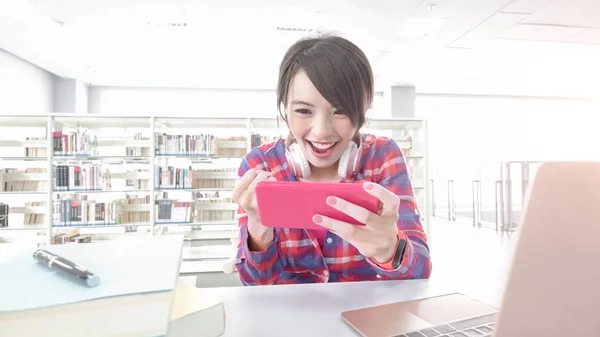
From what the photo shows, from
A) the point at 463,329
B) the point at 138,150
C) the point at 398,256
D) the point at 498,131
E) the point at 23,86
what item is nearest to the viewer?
the point at 463,329

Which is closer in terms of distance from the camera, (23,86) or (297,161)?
(297,161)

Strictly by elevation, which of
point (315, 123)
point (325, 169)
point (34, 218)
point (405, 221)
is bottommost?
point (34, 218)

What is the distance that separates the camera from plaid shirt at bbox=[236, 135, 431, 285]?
0.94 meters

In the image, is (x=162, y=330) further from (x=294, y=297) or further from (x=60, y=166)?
(x=60, y=166)

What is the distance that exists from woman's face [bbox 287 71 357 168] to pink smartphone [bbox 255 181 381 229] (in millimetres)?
292

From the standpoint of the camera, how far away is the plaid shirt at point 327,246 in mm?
944

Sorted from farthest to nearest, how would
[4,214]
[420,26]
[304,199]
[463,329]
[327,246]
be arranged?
[420,26]
[4,214]
[327,246]
[304,199]
[463,329]

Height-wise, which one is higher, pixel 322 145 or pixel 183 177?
pixel 322 145

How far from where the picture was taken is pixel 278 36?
5.04 meters

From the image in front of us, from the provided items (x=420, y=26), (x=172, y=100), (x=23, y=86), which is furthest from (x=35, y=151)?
(x=420, y=26)

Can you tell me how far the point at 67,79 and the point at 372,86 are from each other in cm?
756

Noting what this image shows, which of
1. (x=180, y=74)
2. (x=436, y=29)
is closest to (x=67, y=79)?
(x=180, y=74)

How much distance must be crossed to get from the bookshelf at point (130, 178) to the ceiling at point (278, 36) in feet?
3.96

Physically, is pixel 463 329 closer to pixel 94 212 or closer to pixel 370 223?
pixel 370 223
